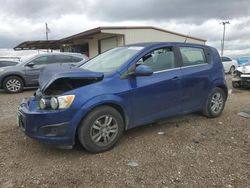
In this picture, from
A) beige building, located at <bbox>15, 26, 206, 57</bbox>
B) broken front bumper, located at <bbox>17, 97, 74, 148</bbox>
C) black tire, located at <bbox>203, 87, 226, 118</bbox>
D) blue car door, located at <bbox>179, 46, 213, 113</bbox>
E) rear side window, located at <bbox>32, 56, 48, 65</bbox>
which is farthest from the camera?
beige building, located at <bbox>15, 26, 206, 57</bbox>

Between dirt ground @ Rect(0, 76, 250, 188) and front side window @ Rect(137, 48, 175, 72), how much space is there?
117 cm

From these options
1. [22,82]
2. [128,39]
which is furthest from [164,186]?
[128,39]

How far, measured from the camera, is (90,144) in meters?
4.02

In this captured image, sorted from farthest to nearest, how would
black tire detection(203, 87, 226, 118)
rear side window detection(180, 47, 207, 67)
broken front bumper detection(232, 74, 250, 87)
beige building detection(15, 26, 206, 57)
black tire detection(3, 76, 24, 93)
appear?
beige building detection(15, 26, 206, 57) < black tire detection(3, 76, 24, 93) < broken front bumper detection(232, 74, 250, 87) < black tire detection(203, 87, 226, 118) < rear side window detection(180, 47, 207, 67)

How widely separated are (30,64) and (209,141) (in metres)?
8.45

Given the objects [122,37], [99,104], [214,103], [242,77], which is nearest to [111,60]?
[99,104]

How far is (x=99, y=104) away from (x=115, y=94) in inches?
12.3

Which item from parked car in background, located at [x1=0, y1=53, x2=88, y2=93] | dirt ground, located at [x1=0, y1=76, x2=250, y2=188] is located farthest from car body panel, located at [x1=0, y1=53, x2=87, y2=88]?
dirt ground, located at [x1=0, y1=76, x2=250, y2=188]

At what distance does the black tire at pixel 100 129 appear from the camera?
395 centimetres

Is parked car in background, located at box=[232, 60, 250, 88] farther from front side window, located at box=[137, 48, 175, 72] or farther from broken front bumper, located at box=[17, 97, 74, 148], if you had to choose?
broken front bumper, located at box=[17, 97, 74, 148]

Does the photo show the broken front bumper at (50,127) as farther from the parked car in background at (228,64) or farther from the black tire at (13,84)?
the parked car in background at (228,64)

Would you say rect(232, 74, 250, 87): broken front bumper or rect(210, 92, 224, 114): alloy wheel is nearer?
rect(210, 92, 224, 114): alloy wheel

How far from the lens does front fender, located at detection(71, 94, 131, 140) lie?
152 inches

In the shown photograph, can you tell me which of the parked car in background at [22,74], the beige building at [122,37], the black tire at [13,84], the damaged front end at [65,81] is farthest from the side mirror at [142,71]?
the beige building at [122,37]
